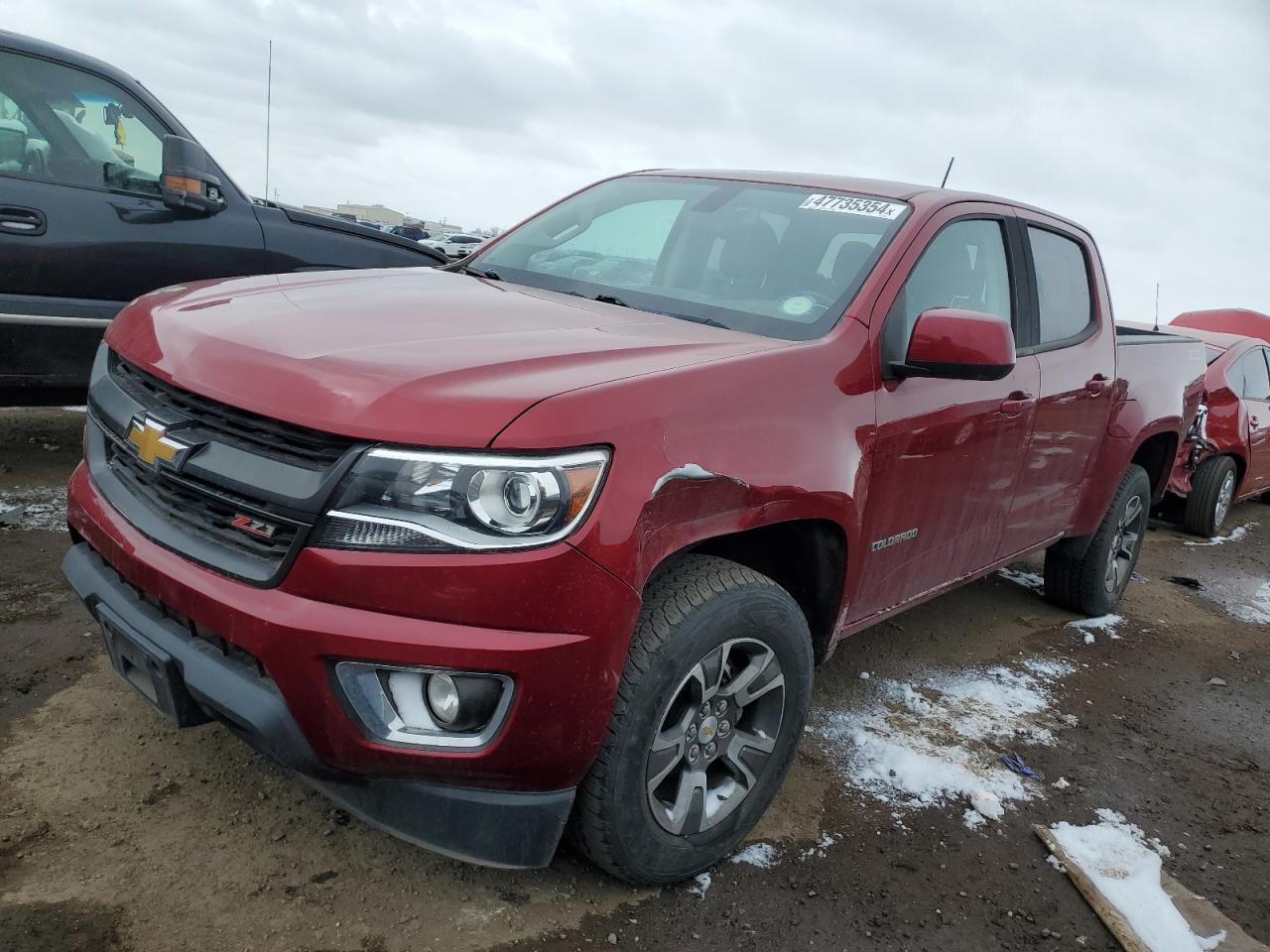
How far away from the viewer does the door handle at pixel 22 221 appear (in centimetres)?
423

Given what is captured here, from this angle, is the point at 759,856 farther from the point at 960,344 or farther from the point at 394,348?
the point at 394,348

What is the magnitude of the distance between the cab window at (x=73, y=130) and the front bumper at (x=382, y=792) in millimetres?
3279

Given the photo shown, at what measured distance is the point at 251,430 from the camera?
6.52ft

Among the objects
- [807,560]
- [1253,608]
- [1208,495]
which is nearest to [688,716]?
[807,560]

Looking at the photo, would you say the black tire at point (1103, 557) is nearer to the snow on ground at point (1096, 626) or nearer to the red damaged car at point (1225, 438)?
the snow on ground at point (1096, 626)

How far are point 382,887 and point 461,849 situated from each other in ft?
1.28

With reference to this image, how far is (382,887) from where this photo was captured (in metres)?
2.25

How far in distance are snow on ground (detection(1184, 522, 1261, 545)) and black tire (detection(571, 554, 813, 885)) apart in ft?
20.1

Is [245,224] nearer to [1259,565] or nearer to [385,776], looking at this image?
[385,776]

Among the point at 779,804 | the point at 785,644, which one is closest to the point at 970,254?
the point at 785,644

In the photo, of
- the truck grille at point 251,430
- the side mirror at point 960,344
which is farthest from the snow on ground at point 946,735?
the truck grille at point 251,430

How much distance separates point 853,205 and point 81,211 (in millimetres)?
3407

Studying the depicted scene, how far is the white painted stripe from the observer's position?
4.32 meters

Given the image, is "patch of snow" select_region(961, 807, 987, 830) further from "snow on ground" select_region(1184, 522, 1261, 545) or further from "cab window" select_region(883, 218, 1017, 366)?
"snow on ground" select_region(1184, 522, 1261, 545)
